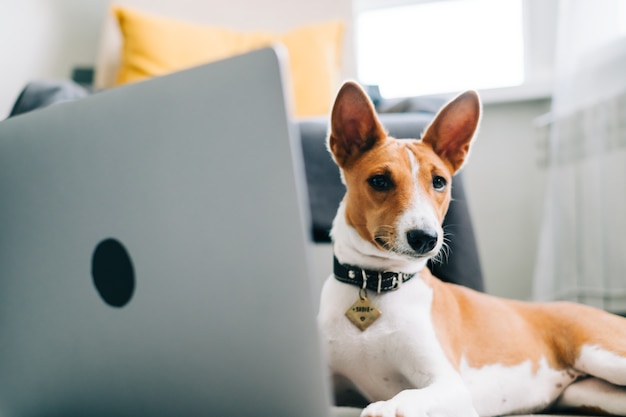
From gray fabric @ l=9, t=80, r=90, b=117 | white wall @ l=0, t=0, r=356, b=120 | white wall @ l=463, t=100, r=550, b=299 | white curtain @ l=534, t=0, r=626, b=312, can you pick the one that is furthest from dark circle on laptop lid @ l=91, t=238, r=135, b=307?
white wall @ l=0, t=0, r=356, b=120

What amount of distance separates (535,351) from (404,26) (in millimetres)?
828

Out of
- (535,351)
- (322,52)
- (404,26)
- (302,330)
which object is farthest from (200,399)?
(322,52)

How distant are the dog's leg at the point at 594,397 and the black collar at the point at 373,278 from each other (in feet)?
1.16

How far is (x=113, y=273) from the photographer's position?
592mm

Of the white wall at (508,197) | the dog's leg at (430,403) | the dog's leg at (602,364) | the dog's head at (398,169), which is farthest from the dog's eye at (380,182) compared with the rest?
the white wall at (508,197)

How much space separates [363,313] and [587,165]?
1180mm

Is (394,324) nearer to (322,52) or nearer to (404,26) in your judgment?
(404,26)

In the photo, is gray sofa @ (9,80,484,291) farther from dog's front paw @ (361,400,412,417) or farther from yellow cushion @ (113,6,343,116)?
yellow cushion @ (113,6,343,116)

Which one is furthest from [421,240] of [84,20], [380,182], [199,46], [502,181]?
[84,20]

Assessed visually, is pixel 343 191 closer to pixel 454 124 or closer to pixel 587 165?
pixel 454 124

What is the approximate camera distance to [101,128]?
0.59 m

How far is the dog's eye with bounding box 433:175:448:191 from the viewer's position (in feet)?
2.02

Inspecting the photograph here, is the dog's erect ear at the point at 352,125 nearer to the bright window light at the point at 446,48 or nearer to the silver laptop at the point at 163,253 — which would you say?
the silver laptop at the point at 163,253

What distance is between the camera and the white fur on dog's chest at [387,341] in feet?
2.04
